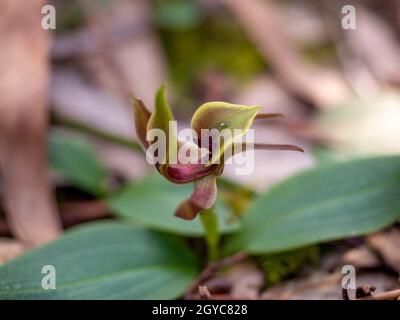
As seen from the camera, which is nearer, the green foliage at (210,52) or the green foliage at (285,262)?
the green foliage at (285,262)

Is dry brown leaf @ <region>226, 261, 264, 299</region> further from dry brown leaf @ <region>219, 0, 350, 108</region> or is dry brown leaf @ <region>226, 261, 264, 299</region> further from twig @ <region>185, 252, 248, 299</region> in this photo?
dry brown leaf @ <region>219, 0, 350, 108</region>

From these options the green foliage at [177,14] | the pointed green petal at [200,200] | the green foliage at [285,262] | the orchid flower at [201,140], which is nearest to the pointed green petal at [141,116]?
the orchid flower at [201,140]

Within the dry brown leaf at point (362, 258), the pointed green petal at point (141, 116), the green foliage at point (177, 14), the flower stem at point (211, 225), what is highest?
the green foliage at point (177, 14)

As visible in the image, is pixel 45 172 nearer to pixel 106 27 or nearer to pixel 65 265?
pixel 65 265

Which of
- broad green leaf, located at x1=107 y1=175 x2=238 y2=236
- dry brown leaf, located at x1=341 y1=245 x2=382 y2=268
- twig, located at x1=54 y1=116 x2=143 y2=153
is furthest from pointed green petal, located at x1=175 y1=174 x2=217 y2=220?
twig, located at x1=54 y1=116 x2=143 y2=153

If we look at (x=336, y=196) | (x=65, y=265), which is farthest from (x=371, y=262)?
(x=65, y=265)

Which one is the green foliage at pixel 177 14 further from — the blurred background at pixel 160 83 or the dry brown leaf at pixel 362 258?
the dry brown leaf at pixel 362 258
